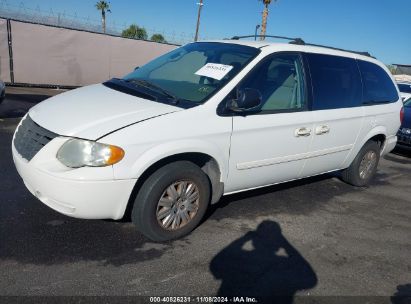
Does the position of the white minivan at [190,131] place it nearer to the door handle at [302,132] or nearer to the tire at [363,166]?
the door handle at [302,132]

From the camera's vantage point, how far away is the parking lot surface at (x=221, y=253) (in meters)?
2.88

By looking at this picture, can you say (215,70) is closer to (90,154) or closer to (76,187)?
(90,154)

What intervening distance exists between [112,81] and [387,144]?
4.23 m

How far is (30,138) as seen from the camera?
→ 3236 mm

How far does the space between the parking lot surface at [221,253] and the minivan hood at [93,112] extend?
1008 millimetres

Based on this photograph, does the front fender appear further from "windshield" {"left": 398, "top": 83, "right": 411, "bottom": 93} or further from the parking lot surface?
"windshield" {"left": 398, "top": 83, "right": 411, "bottom": 93}

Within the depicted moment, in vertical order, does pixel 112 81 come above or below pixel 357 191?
above

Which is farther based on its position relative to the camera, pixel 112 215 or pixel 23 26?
pixel 23 26

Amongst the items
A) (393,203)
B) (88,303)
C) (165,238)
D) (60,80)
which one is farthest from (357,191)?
(60,80)

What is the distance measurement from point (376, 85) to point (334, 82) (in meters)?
1.15

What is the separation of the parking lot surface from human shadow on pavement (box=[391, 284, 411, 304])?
0.04 feet

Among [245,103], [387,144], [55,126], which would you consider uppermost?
[245,103]

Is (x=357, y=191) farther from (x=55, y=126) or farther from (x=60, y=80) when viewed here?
(x=60, y=80)

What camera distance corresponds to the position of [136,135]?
3.02m
